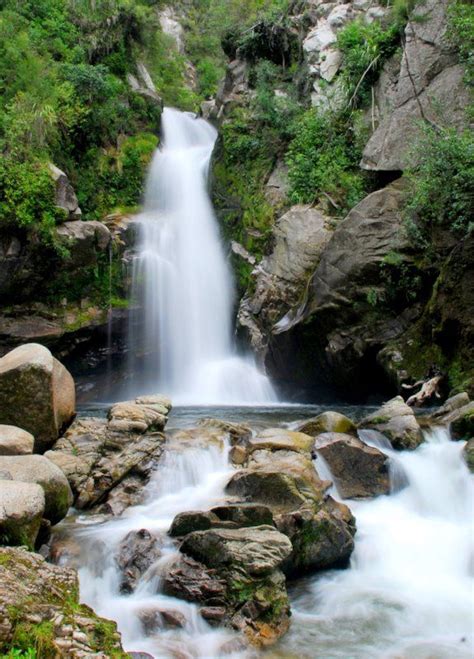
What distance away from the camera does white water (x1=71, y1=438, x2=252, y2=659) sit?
491 cm

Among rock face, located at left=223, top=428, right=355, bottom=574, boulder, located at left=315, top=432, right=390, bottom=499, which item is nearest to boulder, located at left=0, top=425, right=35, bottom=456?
rock face, located at left=223, top=428, right=355, bottom=574

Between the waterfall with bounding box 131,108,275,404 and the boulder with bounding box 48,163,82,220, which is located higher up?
the boulder with bounding box 48,163,82,220

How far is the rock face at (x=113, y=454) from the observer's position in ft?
24.8

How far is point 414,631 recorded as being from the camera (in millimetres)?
5402

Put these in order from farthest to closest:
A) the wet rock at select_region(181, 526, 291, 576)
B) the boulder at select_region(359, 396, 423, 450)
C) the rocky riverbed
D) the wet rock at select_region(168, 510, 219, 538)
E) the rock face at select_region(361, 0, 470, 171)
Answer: the rock face at select_region(361, 0, 470, 171)
the boulder at select_region(359, 396, 423, 450)
the wet rock at select_region(168, 510, 219, 538)
the wet rock at select_region(181, 526, 291, 576)
the rocky riverbed

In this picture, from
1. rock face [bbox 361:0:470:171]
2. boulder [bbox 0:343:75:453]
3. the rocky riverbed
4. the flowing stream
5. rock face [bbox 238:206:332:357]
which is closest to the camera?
the rocky riverbed

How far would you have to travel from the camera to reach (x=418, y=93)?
15.1 m

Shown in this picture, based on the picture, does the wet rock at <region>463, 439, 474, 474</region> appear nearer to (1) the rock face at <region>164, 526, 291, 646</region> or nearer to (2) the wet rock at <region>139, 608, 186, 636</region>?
→ (1) the rock face at <region>164, 526, 291, 646</region>

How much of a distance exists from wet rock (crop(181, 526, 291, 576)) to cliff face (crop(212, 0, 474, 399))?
6.82m

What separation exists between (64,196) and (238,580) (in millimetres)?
13833

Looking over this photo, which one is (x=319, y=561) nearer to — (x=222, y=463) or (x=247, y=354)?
(x=222, y=463)

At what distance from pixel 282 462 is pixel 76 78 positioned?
707 inches

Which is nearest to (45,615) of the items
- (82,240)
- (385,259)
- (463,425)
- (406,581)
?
(406,581)

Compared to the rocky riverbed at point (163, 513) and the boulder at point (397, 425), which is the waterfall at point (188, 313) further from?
the rocky riverbed at point (163, 513)
